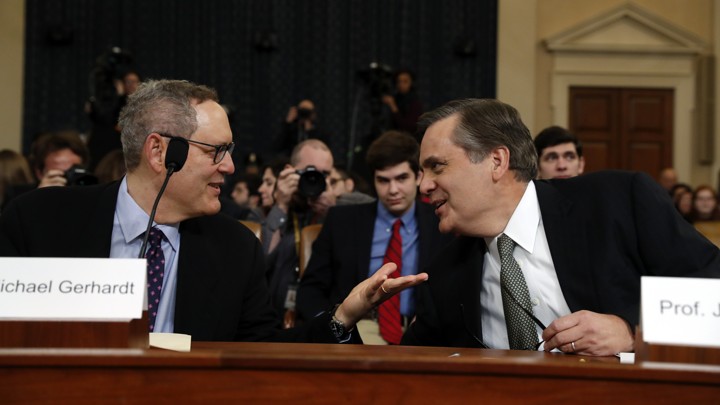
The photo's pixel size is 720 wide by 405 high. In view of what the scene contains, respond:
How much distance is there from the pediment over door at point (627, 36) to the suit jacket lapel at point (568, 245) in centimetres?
1052

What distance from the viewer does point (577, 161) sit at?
4.81 m

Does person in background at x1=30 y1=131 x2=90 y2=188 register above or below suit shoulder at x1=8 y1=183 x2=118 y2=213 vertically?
above

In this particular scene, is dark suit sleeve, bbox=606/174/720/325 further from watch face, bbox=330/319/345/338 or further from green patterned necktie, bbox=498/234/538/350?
watch face, bbox=330/319/345/338

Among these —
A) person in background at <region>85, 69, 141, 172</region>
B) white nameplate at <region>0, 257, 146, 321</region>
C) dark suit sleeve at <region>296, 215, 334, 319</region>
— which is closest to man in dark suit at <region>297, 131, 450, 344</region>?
dark suit sleeve at <region>296, 215, 334, 319</region>

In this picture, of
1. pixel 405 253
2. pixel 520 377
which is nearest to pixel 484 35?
pixel 405 253

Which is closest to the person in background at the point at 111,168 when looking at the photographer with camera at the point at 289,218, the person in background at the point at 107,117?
the photographer with camera at the point at 289,218

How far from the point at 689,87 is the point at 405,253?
31.8ft

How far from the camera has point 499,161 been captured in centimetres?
259

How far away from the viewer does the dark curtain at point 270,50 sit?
12.2 metres

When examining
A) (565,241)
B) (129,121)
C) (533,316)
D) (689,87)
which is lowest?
(533,316)

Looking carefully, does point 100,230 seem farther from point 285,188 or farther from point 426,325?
point 285,188

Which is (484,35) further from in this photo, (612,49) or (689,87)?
(689,87)

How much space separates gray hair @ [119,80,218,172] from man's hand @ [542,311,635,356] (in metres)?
1.09

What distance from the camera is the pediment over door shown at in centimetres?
1266
